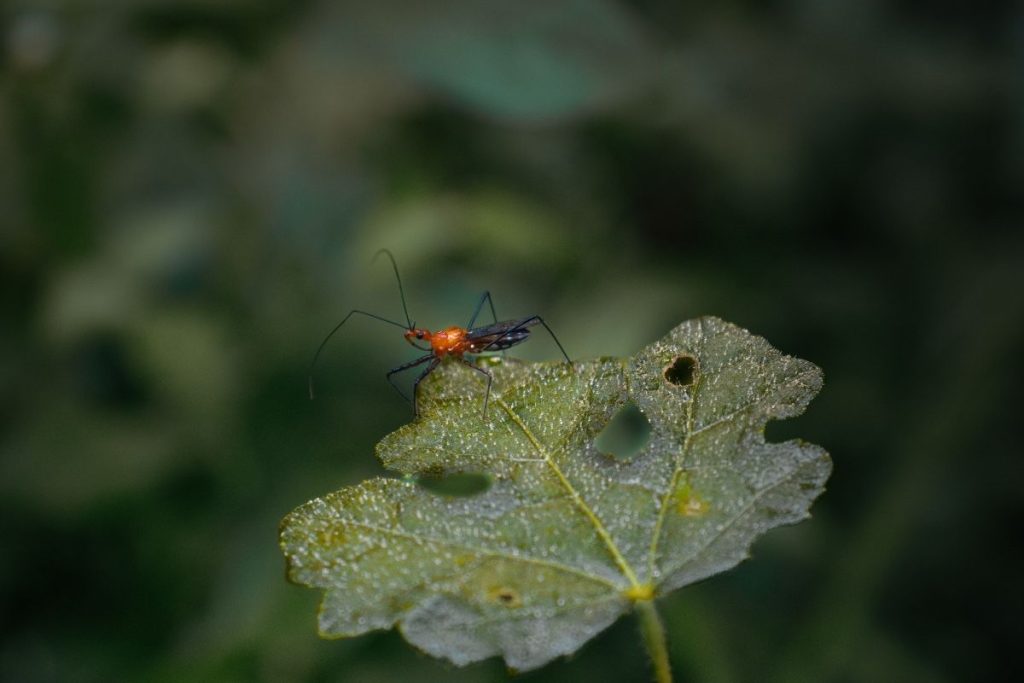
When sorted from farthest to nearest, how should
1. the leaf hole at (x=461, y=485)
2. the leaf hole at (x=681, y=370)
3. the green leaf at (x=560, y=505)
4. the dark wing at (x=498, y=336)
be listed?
the dark wing at (x=498, y=336), the leaf hole at (x=461, y=485), the leaf hole at (x=681, y=370), the green leaf at (x=560, y=505)

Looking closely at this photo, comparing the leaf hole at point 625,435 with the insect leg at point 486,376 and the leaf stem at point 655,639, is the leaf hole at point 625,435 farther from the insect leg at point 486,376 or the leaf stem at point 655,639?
the leaf stem at point 655,639

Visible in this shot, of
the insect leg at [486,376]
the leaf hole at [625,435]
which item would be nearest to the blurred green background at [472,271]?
the leaf hole at [625,435]

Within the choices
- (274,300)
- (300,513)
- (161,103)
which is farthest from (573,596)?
(161,103)

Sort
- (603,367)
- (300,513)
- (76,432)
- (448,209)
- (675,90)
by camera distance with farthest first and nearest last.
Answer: (675,90) → (448,209) → (76,432) → (603,367) → (300,513)

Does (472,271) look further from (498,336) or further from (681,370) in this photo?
(681,370)

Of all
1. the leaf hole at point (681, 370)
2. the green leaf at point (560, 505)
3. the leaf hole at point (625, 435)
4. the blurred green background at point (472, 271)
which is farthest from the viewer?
the blurred green background at point (472, 271)

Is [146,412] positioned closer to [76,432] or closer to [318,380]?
[76,432]
